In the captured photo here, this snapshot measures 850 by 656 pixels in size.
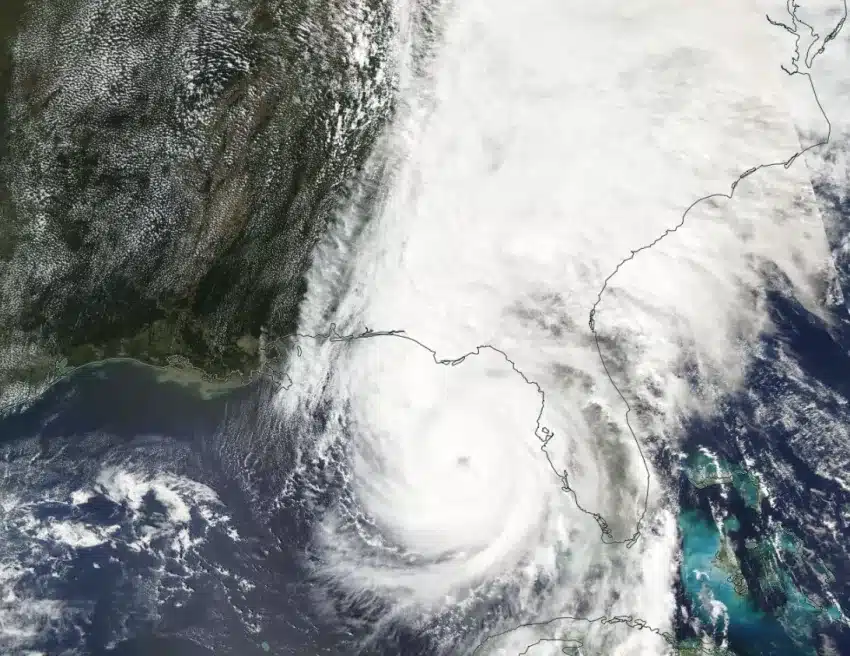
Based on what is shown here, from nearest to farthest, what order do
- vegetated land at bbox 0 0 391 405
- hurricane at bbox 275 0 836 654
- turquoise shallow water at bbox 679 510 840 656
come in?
turquoise shallow water at bbox 679 510 840 656 < hurricane at bbox 275 0 836 654 < vegetated land at bbox 0 0 391 405

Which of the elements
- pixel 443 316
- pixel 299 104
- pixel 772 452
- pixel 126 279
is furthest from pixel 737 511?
pixel 126 279

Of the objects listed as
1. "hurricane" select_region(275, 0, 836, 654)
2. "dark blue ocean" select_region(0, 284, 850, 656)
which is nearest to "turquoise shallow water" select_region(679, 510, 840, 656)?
"dark blue ocean" select_region(0, 284, 850, 656)

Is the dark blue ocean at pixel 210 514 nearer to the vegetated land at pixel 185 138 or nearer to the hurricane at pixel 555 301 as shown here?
the hurricane at pixel 555 301

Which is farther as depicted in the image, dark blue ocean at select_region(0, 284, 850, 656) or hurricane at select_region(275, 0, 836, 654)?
hurricane at select_region(275, 0, 836, 654)

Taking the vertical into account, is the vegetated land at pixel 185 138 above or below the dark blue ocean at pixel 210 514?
above

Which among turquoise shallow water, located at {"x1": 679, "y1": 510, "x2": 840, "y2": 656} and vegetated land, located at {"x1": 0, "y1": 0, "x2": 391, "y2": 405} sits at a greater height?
vegetated land, located at {"x1": 0, "y1": 0, "x2": 391, "y2": 405}

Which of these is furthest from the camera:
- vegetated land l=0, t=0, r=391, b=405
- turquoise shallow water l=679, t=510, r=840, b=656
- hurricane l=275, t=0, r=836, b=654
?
vegetated land l=0, t=0, r=391, b=405

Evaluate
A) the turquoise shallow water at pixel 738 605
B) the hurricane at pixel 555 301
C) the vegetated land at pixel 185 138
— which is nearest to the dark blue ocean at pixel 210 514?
the turquoise shallow water at pixel 738 605

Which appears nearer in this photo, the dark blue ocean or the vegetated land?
the dark blue ocean

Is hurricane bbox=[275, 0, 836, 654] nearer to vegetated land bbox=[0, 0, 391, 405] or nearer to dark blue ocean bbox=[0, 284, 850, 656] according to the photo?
dark blue ocean bbox=[0, 284, 850, 656]

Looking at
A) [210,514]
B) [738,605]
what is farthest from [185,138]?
Result: [738,605]
